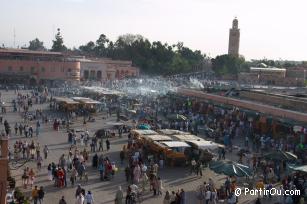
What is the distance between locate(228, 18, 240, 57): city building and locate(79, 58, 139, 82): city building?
93.3 ft

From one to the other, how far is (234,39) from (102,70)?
113ft

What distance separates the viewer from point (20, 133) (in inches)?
1003

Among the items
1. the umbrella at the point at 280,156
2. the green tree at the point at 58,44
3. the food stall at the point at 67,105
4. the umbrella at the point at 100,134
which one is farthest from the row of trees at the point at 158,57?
the umbrella at the point at 280,156

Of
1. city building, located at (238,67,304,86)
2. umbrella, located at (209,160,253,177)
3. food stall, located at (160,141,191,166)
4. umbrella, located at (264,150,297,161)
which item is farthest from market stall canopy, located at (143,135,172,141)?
city building, located at (238,67,304,86)

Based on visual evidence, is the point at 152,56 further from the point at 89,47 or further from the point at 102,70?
the point at 89,47

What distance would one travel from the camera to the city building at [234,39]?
289ft

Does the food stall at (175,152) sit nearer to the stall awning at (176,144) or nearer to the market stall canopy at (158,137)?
the stall awning at (176,144)

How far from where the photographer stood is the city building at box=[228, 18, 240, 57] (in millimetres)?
88000

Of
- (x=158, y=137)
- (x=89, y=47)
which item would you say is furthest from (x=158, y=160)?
(x=89, y=47)

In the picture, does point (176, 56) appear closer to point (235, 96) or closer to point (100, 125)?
point (235, 96)

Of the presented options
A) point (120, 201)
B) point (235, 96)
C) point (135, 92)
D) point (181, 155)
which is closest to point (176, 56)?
point (135, 92)

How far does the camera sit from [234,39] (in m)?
89.2

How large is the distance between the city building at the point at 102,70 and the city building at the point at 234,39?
28428 millimetres

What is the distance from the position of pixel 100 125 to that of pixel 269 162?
1398 cm
